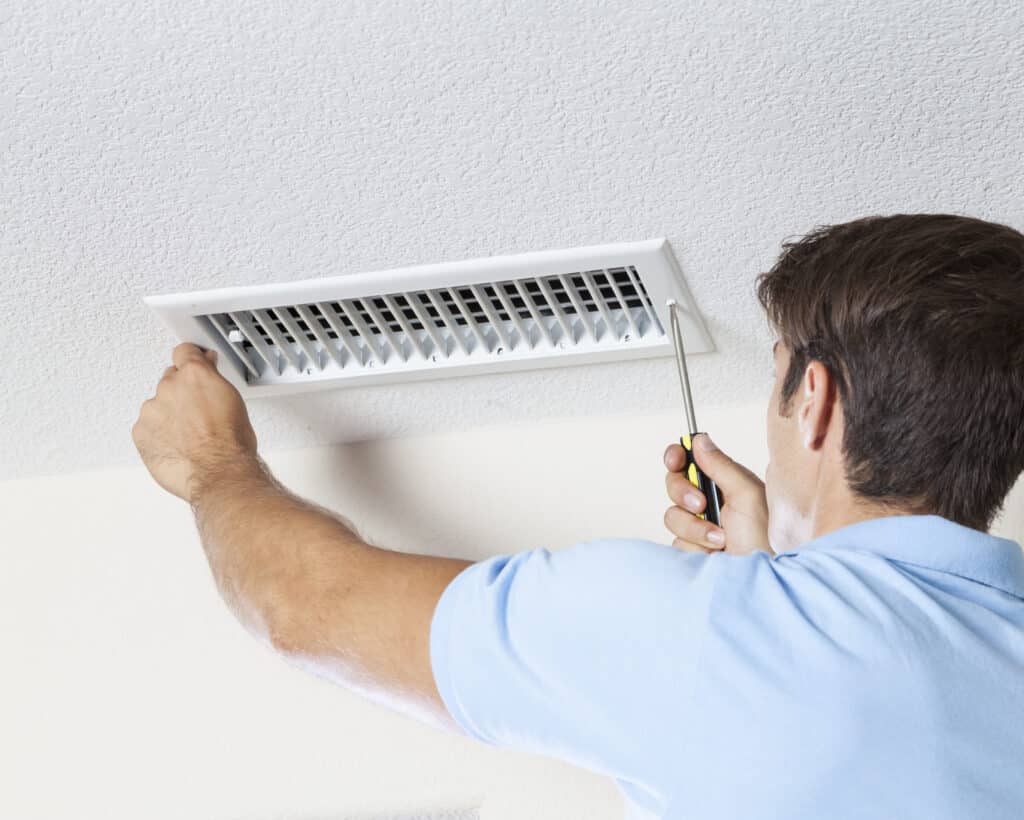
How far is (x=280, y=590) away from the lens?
92 centimetres

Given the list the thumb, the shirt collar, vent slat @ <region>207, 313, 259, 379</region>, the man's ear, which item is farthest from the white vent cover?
the shirt collar

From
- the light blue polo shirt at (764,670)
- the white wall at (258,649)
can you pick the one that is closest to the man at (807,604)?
the light blue polo shirt at (764,670)

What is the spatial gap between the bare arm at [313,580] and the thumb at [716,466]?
1.16 ft

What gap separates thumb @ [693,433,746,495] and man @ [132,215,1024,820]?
0.19m

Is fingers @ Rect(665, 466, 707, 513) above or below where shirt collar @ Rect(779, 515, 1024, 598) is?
below

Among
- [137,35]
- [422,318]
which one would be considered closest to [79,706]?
[422,318]

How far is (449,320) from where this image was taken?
1.19m

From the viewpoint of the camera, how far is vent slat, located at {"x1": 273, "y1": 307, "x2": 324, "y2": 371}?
1.17m

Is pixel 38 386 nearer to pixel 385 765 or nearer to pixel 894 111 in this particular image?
pixel 385 765

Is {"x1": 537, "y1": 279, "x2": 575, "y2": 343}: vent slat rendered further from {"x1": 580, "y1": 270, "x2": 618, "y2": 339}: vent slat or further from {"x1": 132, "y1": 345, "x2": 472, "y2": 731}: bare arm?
{"x1": 132, "y1": 345, "x2": 472, "y2": 731}: bare arm

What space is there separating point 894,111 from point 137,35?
0.52 m

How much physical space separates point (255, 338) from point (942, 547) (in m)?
0.68

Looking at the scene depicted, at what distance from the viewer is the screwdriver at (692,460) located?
3.78 feet

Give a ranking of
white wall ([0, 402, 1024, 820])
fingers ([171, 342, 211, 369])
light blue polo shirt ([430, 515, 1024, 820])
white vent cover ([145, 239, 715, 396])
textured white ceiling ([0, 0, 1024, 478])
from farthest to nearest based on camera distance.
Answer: white wall ([0, 402, 1024, 820]) → fingers ([171, 342, 211, 369]) → white vent cover ([145, 239, 715, 396]) → textured white ceiling ([0, 0, 1024, 478]) → light blue polo shirt ([430, 515, 1024, 820])
